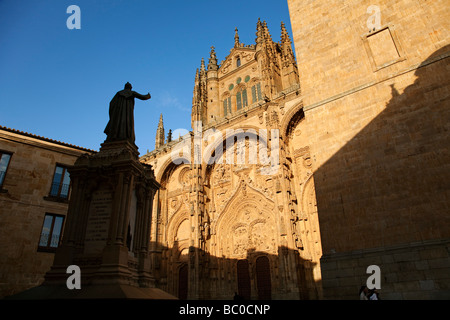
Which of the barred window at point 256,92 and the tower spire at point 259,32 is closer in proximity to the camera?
Result: the tower spire at point 259,32

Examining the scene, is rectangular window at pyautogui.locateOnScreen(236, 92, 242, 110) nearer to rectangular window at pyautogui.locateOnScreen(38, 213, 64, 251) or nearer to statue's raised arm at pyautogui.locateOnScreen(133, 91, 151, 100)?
rectangular window at pyautogui.locateOnScreen(38, 213, 64, 251)

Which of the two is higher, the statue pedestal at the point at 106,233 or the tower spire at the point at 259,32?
the tower spire at the point at 259,32

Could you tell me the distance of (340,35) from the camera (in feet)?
33.4

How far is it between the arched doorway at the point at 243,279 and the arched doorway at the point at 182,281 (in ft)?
15.5

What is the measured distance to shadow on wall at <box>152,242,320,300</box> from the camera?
1497cm

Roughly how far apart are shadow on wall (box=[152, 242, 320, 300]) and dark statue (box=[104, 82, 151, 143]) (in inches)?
428

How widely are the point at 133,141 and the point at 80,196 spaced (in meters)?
2.17

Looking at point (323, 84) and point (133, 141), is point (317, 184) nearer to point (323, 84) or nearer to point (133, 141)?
point (323, 84)

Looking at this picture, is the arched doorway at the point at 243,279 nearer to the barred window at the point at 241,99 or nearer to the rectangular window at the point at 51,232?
the rectangular window at the point at 51,232

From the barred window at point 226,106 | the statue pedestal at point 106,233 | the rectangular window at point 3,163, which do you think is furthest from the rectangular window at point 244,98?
the statue pedestal at point 106,233

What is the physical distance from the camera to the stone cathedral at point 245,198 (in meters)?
16.2

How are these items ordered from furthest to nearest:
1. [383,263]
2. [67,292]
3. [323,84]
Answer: [323,84] → [383,263] → [67,292]

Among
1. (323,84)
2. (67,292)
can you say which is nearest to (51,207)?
(67,292)

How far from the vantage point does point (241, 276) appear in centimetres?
1823
